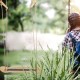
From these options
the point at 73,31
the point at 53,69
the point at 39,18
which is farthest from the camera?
the point at 39,18

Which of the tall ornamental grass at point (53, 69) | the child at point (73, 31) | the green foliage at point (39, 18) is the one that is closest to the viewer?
the tall ornamental grass at point (53, 69)

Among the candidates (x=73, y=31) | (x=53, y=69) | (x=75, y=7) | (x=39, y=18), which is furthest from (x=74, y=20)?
(x=39, y=18)

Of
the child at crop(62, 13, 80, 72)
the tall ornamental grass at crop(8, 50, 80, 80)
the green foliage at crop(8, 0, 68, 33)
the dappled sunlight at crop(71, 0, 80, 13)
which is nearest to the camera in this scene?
the tall ornamental grass at crop(8, 50, 80, 80)

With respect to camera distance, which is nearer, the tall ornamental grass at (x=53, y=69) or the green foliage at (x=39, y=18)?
the tall ornamental grass at (x=53, y=69)

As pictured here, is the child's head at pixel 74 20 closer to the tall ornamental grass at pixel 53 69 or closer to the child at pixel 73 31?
the child at pixel 73 31

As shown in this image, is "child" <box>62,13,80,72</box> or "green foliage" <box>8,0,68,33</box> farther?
"green foliage" <box>8,0,68,33</box>

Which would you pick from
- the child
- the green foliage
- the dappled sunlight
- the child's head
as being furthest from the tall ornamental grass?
the green foliage

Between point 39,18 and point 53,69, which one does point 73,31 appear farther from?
point 39,18

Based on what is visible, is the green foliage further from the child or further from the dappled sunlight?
the child

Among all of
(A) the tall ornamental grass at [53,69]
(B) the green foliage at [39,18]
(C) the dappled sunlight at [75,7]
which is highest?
(C) the dappled sunlight at [75,7]

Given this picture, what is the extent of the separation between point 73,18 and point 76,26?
0.31 ft

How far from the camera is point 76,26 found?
12.6ft

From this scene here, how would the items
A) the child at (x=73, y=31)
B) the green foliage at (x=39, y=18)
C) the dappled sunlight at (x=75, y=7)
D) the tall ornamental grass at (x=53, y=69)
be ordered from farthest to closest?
the green foliage at (x=39, y=18)
the dappled sunlight at (x=75, y=7)
the child at (x=73, y=31)
the tall ornamental grass at (x=53, y=69)

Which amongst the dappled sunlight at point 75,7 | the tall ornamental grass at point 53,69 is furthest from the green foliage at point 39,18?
the tall ornamental grass at point 53,69
